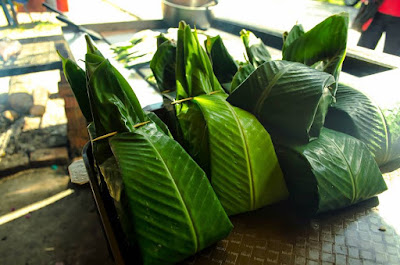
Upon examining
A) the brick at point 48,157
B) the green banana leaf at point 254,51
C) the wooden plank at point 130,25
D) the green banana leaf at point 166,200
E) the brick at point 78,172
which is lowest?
the brick at point 48,157

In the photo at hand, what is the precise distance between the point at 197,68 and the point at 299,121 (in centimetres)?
42

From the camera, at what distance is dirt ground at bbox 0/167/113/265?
2.16 metres

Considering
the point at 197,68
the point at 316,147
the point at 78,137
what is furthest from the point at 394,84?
the point at 78,137

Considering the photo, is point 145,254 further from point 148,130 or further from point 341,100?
point 341,100

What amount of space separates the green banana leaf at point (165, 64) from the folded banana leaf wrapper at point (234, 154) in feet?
0.96

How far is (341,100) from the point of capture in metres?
1.19

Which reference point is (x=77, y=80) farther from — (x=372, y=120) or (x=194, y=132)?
(x=372, y=120)

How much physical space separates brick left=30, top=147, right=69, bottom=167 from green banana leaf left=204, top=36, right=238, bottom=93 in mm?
2300

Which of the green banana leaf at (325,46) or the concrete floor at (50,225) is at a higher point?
the green banana leaf at (325,46)

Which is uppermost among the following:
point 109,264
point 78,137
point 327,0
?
point 327,0

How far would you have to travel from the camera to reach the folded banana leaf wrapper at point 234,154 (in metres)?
0.94

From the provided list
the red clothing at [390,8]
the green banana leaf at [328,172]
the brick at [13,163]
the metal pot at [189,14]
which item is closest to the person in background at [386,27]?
the red clothing at [390,8]

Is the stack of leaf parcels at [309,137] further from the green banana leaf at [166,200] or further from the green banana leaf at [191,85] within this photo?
the green banana leaf at [166,200]

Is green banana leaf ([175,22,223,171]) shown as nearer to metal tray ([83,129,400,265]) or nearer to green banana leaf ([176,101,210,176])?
green banana leaf ([176,101,210,176])
